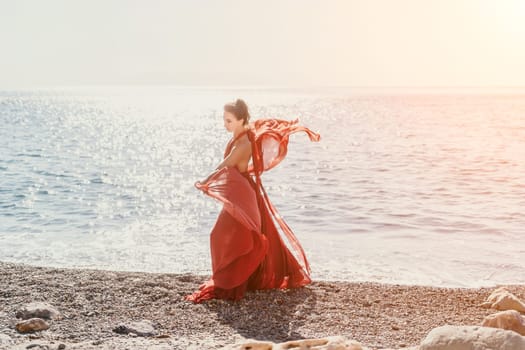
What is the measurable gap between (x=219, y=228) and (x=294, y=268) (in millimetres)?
959

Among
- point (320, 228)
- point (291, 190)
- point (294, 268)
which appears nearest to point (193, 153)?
point (291, 190)

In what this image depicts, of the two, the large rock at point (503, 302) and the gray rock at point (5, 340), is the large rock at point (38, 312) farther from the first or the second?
the large rock at point (503, 302)

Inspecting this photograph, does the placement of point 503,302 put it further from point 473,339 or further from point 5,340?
point 5,340

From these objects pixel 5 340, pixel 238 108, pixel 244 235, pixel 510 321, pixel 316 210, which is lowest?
pixel 316 210

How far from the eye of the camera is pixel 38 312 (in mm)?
5988

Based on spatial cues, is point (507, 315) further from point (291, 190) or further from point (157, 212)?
A: point (291, 190)

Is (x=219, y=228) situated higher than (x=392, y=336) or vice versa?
(x=219, y=228)

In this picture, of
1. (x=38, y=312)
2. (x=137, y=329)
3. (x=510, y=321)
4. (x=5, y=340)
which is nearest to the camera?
(x=5, y=340)

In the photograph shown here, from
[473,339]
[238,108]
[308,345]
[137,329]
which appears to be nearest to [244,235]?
[238,108]

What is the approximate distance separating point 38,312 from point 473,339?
147 inches

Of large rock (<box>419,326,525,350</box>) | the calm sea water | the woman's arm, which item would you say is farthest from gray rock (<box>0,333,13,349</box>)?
the calm sea water

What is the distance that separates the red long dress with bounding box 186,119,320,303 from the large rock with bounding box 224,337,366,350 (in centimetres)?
226

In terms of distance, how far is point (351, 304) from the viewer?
655 centimetres

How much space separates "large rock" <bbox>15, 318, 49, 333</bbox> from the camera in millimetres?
5637
